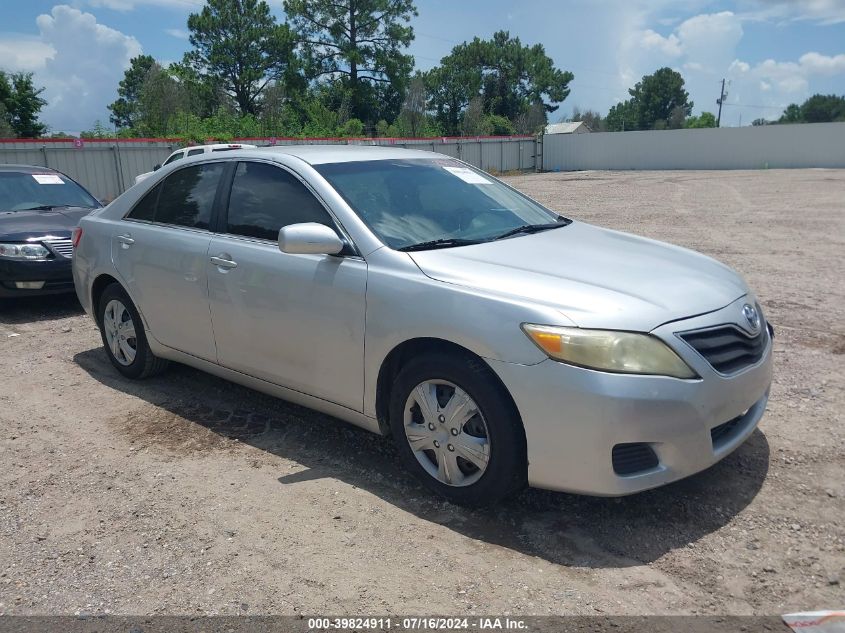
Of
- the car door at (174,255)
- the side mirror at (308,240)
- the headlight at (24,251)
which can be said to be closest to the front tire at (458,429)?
the side mirror at (308,240)

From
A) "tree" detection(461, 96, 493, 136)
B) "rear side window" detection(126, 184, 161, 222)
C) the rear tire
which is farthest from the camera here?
"tree" detection(461, 96, 493, 136)

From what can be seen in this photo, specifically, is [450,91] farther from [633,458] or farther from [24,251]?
[633,458]

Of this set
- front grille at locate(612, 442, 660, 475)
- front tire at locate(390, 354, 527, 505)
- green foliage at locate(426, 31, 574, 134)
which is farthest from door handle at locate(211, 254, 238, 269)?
green foliage at locate(426, 31, 574, 134)

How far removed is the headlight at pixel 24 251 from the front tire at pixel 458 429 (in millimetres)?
5486

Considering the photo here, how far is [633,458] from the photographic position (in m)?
3.02

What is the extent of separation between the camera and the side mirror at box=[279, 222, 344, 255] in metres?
3.62

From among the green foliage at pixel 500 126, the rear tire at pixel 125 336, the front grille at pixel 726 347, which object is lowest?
the rear tire at pixel 125 336

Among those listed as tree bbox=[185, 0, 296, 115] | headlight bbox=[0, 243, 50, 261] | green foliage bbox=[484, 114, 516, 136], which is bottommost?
headlight bbox=[0, 243, 50, 261]

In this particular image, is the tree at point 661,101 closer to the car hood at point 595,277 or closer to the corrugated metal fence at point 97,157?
the corrugated metal fence at point 97,157

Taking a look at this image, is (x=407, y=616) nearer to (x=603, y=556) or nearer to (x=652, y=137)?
(x=603, y=556)

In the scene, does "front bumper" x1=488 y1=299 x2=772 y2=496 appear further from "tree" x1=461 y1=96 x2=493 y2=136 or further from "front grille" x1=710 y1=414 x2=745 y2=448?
"tree" x1=461 y1=96 x2=493 y2=136

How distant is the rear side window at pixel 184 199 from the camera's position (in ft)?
15.3

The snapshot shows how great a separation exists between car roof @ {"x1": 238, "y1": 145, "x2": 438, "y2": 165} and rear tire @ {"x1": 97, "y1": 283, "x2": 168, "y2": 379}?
1.47m

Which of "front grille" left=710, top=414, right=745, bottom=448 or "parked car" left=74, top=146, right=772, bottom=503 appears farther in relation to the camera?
"front grille" left=710, top=414, right=745, bottom=448
